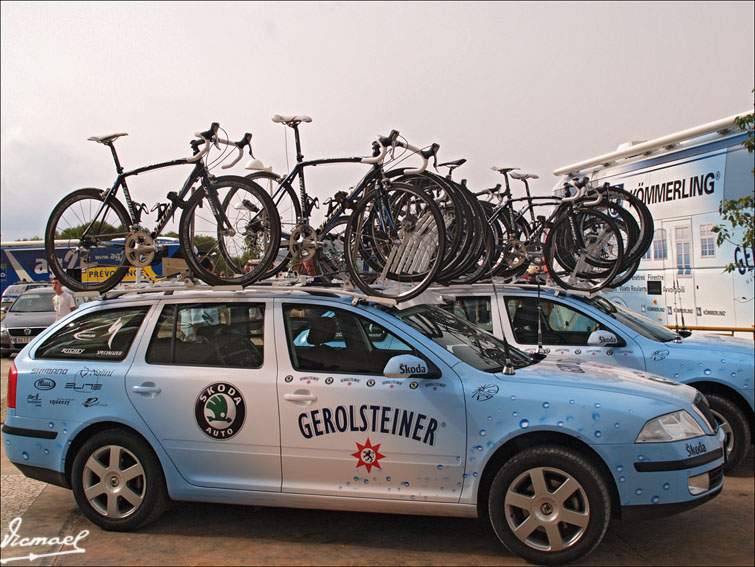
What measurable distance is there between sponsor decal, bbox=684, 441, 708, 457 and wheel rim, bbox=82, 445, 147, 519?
11.1ft

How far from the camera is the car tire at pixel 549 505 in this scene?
3838 mm

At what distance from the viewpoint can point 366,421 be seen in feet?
13.8

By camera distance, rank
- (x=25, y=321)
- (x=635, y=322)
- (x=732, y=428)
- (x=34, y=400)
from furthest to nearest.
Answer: (x=25, y=321) → (x=635, y=322) → (x=732, y=428) → (x=34, y=400)

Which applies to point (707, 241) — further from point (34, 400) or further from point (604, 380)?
point (34, 400)

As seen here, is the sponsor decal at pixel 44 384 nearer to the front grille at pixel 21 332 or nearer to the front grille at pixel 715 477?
the front grille at pixel 715 477

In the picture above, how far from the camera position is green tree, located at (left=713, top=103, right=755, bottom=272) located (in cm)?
709

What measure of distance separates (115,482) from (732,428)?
16.1ft

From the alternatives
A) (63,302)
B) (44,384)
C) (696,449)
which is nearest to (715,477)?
(696,449)

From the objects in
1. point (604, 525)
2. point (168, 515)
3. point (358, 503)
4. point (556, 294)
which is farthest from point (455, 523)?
point (556, 294)

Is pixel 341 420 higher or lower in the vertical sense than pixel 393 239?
lower

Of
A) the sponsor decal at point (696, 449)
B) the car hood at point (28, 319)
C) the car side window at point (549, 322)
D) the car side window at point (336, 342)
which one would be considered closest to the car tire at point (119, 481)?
the car side window at point (336, 342)

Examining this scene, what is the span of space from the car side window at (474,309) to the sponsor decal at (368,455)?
8.03ft

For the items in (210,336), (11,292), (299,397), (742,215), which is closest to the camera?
(299,397)

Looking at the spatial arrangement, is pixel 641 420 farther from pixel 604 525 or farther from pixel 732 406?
pixel 732 406
